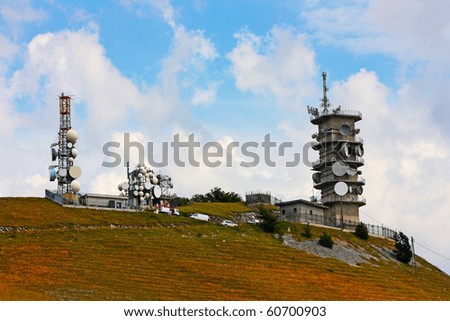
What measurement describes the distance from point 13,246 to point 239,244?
2903 centimetres

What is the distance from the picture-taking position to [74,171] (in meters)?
122

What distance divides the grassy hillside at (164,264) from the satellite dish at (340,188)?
49.0 ft

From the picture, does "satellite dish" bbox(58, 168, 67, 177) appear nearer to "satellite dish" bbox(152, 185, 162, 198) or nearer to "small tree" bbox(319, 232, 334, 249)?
"satellite dish" bbox(152, 185, 162, 198)

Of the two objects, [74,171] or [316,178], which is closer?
[74,171]

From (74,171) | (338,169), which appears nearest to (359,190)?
(338,169)

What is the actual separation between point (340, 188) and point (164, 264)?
52.3 metres

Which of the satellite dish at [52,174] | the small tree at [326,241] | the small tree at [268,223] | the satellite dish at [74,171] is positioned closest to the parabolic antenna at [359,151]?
the small tree at [268,223]

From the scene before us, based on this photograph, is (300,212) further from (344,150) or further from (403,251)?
(403,251)

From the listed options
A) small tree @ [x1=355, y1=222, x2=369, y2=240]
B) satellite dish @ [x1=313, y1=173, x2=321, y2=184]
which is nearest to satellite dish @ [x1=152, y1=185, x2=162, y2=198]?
satellite dish @ [x1=313, y1=173, x2=321, y2=184]

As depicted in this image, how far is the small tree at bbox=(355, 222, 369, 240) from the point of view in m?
131

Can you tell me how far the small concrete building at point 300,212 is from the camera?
134125mm

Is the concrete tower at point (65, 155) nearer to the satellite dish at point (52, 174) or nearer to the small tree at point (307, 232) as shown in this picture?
the satellite dish at point (52, 174)

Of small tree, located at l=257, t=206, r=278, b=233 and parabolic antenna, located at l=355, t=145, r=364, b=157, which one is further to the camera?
parabolic antenna, located at l=355, t=145, r=364, b=157

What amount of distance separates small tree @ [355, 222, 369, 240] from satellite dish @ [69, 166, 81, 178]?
141 feet
